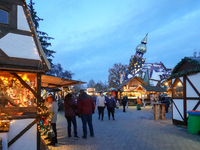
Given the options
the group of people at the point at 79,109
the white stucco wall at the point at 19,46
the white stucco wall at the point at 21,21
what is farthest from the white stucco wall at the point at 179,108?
the white stucco wall at the point at 21,21

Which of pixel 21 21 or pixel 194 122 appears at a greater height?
pixel 21 21

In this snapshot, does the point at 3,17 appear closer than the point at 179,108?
Yes

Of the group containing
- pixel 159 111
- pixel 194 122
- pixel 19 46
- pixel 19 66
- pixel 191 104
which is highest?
pixel 19 46

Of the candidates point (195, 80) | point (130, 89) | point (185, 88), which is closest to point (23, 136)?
point (195, 80)

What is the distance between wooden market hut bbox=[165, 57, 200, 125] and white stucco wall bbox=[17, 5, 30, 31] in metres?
7.68

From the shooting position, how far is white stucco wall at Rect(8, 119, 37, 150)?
4.91 metres

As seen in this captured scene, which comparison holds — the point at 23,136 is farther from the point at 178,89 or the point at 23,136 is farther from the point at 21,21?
the point at 178,89

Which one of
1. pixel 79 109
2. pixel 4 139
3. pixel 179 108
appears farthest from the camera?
pixel 179 108

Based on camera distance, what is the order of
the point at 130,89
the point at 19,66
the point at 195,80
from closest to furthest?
the point at 19,66 < the point at 195,80 < the point at 130,89

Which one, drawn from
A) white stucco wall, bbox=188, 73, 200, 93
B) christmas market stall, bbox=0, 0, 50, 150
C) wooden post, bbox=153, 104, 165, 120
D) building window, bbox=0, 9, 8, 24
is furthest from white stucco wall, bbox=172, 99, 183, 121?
building window, bbox=0, 9, 8, 24

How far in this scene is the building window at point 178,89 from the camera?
34.4 ft

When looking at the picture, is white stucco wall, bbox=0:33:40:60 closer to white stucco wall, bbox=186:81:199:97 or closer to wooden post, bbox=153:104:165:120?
white stucco wall, bbox=186:81:199:97

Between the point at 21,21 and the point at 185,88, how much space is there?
8539 mm

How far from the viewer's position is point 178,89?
10750mm
